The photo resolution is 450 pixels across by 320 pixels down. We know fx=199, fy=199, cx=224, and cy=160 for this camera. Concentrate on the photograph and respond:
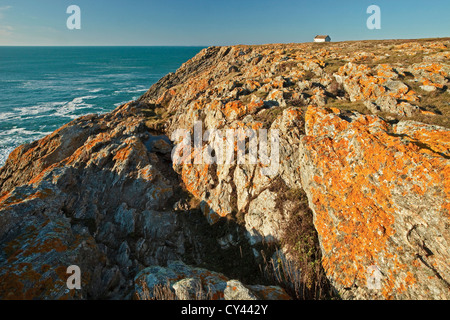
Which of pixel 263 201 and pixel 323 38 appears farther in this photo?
pixel 323 38

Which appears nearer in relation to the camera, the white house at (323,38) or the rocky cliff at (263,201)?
the rocky cliff at (263,201)

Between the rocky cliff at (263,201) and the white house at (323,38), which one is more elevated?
the white house at (323,38)

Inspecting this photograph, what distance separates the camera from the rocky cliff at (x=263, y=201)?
7.13 m

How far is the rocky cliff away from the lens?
7133 millimetres

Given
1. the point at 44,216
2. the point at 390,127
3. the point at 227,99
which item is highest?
the point at 227,99

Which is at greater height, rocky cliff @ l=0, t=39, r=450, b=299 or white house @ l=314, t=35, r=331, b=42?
white house @ l=314, t=35, r=331, b=42

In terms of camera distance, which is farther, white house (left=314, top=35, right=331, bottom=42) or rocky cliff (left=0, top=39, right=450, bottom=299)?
white house (left=314, top=35, right=331, bottom=42)

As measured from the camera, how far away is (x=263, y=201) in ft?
41.0

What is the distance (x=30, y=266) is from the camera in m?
7.20

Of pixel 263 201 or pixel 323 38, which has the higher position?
pixel 323 38
